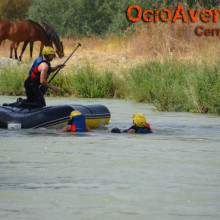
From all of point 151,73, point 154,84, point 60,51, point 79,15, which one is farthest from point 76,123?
point 79,15

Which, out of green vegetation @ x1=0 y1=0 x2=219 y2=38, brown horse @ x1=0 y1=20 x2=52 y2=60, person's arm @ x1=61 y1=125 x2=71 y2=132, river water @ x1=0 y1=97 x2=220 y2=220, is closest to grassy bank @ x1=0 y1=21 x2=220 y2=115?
brown horse @ x1=0 y1=20 x2=52 y2=60

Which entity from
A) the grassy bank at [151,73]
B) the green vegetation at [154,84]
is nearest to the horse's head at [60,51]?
the grassy bank at [151,73]

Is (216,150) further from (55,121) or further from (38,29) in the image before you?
(38,29)

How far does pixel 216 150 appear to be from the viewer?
30.9 feet

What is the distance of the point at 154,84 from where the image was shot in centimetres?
1736

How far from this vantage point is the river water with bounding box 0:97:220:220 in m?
5.77

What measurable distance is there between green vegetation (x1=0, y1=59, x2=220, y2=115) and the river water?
3.24 m

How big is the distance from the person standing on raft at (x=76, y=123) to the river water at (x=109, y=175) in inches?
9.2

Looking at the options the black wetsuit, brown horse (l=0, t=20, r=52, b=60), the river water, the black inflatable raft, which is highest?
brown horse (l=0, t=20, r=52, b=60)

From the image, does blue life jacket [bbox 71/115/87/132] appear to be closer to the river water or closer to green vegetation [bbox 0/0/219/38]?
the river water

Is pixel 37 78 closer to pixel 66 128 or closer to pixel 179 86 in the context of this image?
pixel 66 128

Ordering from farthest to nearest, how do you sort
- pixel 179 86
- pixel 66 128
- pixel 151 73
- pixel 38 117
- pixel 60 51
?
pixel 60 51 < pixel 151 73 < pixel 179 86 < pixel 38 117 < pixel 66 128

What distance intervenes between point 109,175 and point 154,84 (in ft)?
33.4

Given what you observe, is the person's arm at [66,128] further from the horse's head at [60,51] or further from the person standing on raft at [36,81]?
the horse's head at [60,51]
